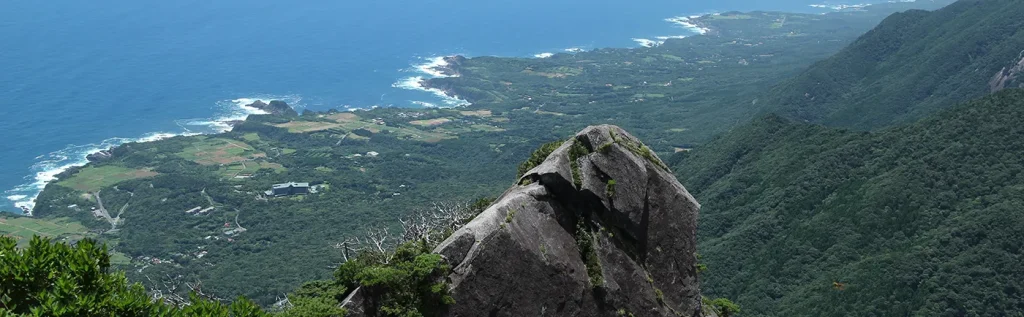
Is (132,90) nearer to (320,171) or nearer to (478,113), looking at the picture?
(478,113)

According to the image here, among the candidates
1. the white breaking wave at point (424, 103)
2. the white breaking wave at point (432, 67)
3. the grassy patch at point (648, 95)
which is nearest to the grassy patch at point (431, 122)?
the white breaking wave at point (424, 103)

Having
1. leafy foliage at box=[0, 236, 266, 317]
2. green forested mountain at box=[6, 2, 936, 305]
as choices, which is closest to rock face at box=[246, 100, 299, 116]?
green forested mountain at box=[6, 2, 936, 305]

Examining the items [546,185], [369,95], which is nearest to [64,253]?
[546,185]

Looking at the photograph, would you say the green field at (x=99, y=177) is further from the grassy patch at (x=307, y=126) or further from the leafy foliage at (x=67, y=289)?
the leafy foliage at (x=67, y=289)

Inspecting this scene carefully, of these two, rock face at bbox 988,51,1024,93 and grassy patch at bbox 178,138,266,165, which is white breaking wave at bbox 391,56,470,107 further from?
rock face at bbox 988,51,1024,93

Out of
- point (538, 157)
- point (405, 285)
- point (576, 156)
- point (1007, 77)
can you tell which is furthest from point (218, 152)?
point (405, 285)

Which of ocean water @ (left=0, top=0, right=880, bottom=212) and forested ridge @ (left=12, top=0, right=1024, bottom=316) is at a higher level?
forested ridge @ (left=12, top=0, right=1024, bottom=316)
